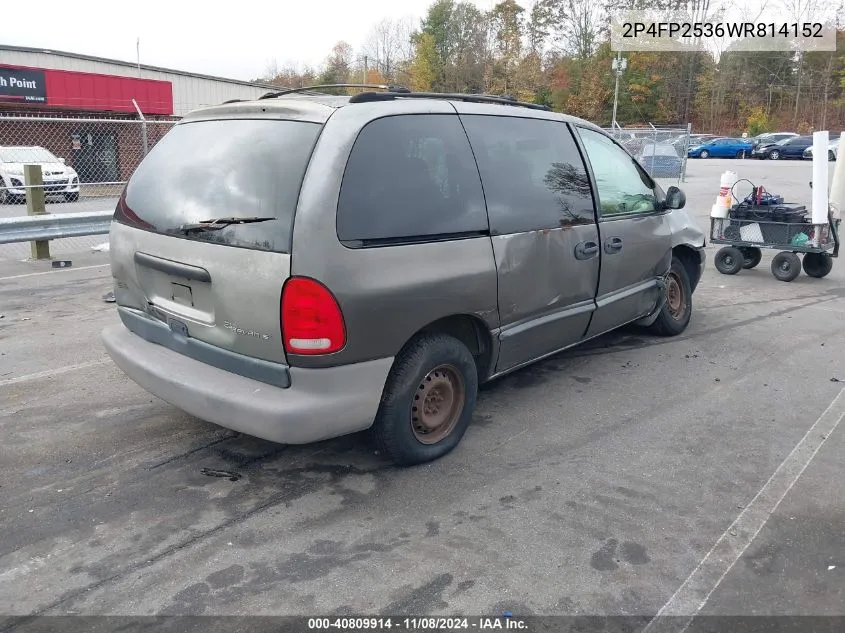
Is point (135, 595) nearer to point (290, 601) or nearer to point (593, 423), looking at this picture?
point (290, 601)

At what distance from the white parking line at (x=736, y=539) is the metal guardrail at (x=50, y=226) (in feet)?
23.8

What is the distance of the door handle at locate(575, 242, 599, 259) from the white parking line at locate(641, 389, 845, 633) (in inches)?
65.8

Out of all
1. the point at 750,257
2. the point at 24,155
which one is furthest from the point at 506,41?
the point at 750,257

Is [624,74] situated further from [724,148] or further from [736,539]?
[736,539]

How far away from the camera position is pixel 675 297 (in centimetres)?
635

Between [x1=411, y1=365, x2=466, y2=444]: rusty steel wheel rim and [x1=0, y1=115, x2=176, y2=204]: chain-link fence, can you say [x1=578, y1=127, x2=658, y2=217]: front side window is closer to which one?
[x1=411, y1=365, x2=466, y2=444]: rusty steel wheel rim

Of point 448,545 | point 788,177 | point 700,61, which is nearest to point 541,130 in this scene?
point 448,545

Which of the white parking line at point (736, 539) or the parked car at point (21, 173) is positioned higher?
the parked car at point (21, 173)

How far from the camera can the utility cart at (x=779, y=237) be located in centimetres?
846

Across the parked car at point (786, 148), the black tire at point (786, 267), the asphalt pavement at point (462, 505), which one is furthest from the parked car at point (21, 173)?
the parked car at point (786, 148)

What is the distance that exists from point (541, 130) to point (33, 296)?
5698 millimetres

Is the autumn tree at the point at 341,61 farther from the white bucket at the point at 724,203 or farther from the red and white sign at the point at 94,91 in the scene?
the white bucket at the point at 724,203

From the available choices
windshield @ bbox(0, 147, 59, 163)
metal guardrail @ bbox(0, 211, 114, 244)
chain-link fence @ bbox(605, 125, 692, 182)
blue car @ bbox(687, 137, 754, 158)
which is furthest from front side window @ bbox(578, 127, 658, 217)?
blue car @ bbox(687, 137, 754, 158)

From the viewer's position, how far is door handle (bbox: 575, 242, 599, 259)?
14.9ft
